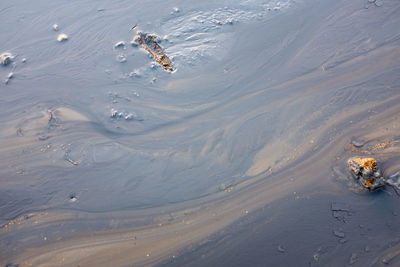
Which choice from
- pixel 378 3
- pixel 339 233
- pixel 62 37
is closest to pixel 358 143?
pixel 339 233

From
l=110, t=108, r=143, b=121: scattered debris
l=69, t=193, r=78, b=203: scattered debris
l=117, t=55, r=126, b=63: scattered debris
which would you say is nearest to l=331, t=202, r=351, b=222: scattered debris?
l=110, t=108, r=143, b=121: scattered debris

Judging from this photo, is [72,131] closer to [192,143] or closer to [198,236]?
[192,143]

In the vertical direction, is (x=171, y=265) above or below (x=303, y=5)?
below

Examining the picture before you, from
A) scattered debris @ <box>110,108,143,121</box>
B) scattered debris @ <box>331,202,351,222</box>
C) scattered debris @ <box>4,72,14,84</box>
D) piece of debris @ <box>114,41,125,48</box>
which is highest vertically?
scattered debris @ <box>4,72,14,84</box>

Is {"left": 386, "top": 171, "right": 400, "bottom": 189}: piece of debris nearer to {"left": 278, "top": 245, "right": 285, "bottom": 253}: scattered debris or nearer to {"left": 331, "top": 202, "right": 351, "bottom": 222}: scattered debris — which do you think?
{"left": 331, "top": 202, "right": 351, "bottom": 222}: scattered debris

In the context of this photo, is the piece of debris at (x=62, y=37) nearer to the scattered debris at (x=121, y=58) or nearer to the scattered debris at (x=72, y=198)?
the scattered debris at (x=121, y=58)

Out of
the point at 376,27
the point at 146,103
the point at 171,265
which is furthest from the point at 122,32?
the point at 376,27

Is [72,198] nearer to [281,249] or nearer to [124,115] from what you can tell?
[124,115]
